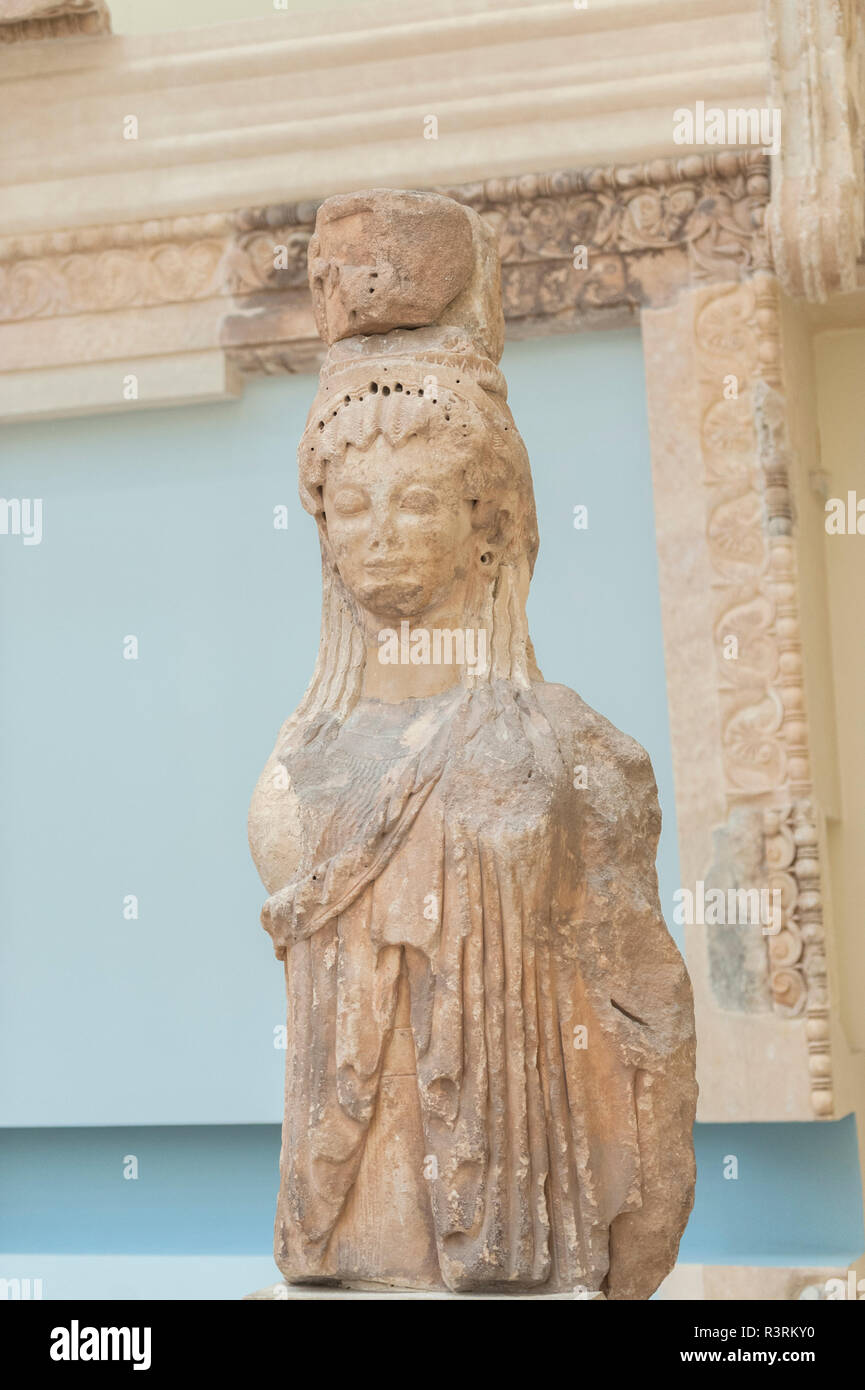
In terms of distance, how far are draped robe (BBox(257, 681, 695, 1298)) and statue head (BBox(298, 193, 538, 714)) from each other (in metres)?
0.30

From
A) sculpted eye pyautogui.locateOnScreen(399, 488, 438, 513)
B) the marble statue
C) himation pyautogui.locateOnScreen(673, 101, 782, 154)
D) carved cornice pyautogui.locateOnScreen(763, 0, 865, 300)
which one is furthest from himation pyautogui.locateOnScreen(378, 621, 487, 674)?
himation pyautogui.locateOnScreen(673, 101, 782, 154)

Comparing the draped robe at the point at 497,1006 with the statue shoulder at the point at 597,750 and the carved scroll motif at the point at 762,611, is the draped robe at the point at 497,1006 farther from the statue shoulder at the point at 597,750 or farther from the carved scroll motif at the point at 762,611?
the carved scroll motif at the point at 762,611

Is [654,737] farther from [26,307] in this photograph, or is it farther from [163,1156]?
[26,307]

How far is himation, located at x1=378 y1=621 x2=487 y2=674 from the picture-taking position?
383 cm

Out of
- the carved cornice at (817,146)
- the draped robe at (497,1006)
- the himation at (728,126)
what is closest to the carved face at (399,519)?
the draped robe at (497,1006)

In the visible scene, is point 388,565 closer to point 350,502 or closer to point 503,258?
point 350,502

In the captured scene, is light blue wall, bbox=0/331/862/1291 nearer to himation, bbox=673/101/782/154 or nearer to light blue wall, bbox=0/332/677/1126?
light blue wall, bbox=0/332/677/1126

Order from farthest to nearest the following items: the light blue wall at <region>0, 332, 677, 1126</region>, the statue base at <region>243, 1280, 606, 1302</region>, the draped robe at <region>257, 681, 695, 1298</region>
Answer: the light blue wall at <region>0, 332, 677, 1126</region>
the draped robe at <region>257, 681, 695, 1298</region>
the statue base at <region>243, 1280, 606, 1302</region>

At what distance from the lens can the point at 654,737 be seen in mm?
6227

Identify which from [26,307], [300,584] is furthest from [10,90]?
[300,584]

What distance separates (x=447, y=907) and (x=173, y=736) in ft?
11.1

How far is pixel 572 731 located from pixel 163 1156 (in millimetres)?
3587

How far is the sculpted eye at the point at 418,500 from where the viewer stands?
3734 millimetres

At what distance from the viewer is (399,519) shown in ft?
12.3
